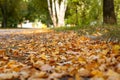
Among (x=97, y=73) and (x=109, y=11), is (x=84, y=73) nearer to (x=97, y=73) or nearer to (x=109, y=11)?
(x=97, y=73)

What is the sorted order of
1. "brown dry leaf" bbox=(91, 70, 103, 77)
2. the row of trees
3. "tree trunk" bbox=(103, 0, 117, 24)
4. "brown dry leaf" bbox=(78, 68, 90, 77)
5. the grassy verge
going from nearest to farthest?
"brown dry leaf" bbox=(91, 70, 103, 77) → "brown dry leaf" bbox=(78, 68, 90, 77) → the grassy verge → "tree trunk" bbox=(103, 0, 117, 24) → the row of trees

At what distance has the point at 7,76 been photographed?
3.13m

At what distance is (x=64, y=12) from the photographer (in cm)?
3769

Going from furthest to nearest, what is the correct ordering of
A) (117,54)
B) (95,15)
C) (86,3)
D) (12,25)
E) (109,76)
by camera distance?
(12,25) → (95,15) → (86,3) → (117,54) → (109,76)

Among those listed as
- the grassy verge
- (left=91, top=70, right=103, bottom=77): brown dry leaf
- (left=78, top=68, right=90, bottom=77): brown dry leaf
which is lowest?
the grassy verge

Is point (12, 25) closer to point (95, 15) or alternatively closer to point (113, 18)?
point (95, 15)

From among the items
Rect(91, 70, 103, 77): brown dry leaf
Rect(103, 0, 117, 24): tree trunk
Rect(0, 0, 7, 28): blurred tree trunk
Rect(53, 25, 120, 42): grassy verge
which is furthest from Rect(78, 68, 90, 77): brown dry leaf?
Rect(0, 0, 7, 28): blurred tree trunk

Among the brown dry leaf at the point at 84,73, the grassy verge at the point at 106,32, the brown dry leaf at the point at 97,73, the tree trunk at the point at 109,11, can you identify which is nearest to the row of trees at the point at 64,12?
the tree trunk at the point at 109,11

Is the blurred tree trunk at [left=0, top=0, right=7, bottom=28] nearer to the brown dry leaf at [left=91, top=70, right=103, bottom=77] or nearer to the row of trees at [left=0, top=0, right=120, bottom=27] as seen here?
the row of trees at [left=0, top=0, right=120, bottom=27]

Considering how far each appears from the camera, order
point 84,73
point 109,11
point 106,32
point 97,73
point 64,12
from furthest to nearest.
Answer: point 64,12
point 109,11
point 106,32
point 84,73
point 97,73

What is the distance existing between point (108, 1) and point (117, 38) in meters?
11.7

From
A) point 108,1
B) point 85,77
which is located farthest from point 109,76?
point 108,1

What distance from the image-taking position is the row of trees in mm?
20005

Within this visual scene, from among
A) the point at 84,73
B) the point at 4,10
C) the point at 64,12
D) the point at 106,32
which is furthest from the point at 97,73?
the point at 4,10
